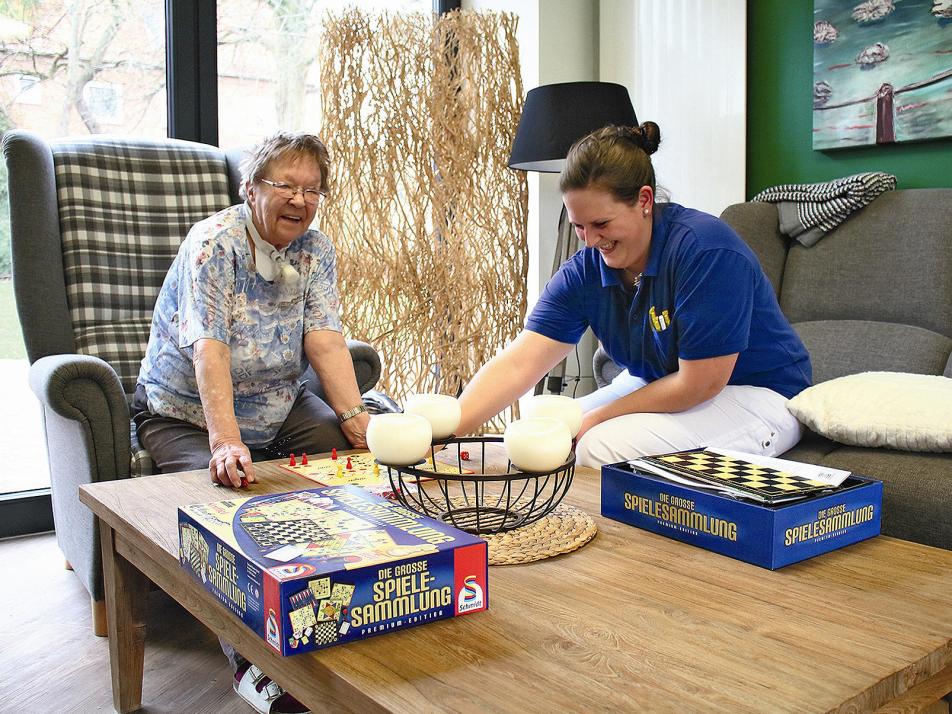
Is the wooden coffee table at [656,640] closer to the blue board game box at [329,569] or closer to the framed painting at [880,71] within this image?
the blue board game box at [329,569]

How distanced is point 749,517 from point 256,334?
127cm

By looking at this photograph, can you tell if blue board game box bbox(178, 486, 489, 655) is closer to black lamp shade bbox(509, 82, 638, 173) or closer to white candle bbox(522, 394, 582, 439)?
white candle bbox(522, 394, 582, 439)

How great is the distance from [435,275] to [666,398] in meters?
1.53

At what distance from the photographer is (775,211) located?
8.87 feet

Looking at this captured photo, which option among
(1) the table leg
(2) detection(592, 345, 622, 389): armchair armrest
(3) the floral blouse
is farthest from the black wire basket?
(2) detection(592, 345, 622, 389): armchair armrest

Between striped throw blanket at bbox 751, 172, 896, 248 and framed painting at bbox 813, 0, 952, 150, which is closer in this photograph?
striped throw blanket at bbox 751, 172, 896, 248

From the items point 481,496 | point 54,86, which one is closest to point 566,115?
point 54,86

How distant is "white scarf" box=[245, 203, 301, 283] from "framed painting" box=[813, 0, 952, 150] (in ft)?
6.23

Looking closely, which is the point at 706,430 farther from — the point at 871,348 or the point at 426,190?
the point at 426,190

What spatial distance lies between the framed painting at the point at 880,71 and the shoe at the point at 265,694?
2.42 meters

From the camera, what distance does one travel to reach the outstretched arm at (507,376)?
6.13 feet

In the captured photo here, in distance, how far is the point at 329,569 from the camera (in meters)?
0.87

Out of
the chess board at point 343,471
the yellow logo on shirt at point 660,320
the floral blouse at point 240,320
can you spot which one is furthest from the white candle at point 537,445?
the floral blouse at point 240,320

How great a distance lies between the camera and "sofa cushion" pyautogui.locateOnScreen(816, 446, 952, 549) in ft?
5.33
